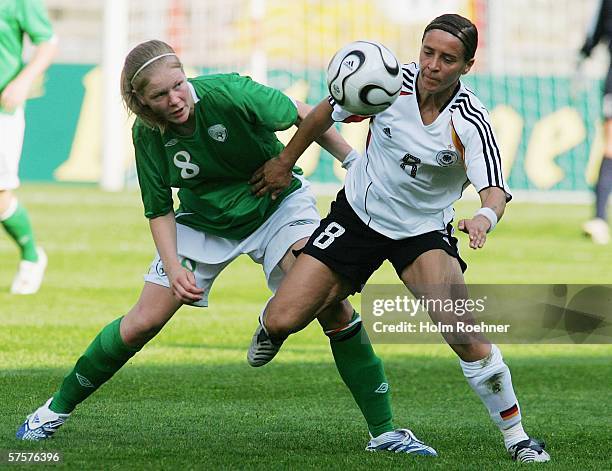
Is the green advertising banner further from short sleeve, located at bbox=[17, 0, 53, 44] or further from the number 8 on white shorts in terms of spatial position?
the number 8 on white shorts

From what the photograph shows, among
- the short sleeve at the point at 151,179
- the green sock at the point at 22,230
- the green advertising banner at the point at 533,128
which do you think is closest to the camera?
the short sleeve at the point at 151,179

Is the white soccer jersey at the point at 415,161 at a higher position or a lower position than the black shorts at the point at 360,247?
higher

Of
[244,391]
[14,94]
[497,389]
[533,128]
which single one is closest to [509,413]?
[497,389]

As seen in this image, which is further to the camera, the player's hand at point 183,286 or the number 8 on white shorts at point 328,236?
the number 8 on white shorts at point 328,236

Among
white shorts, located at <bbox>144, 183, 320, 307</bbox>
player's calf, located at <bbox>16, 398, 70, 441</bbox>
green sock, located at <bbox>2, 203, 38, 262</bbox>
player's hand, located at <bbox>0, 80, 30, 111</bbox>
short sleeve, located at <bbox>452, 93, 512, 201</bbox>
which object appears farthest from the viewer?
green sock, located at <bbox>2, 203, 38, 262</bbox>

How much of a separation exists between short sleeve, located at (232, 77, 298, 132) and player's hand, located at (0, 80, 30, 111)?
444 centimetres

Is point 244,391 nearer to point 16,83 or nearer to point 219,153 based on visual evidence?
point 219,153

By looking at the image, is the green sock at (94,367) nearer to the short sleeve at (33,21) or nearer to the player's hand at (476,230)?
the player's hand at (476,230)

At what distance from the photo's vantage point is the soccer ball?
5133 millimetres

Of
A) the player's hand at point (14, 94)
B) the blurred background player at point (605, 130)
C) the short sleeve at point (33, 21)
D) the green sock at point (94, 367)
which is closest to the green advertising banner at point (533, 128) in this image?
the blurred background player at point (605, 130)

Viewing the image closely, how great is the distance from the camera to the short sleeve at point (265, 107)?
5.53 metres

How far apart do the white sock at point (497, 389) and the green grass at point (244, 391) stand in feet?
0.41

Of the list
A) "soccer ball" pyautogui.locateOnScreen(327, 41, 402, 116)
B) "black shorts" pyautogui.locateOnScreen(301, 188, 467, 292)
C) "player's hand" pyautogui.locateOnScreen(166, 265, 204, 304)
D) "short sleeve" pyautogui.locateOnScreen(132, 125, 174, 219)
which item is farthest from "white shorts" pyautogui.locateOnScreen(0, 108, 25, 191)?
"soccer ball" pyautogui.locateOnScreen(327, 41, 402, 116)

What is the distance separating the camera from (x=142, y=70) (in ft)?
17.1
